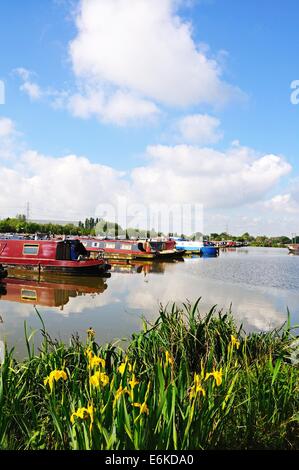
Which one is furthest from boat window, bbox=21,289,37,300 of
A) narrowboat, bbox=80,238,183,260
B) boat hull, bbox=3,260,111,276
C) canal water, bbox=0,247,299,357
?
narrowboat, bbox=80,238,183,260

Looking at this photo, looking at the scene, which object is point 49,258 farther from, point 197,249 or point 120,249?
point 197,249

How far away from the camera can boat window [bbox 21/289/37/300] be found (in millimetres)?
14670

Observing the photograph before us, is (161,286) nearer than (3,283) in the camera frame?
No

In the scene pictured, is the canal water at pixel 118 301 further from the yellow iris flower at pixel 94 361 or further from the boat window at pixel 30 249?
the yellow iris flower at pixel 94 361

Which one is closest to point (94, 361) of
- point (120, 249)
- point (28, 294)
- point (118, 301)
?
point (118, 301)

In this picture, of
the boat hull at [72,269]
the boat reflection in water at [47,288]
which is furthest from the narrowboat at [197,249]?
the boat hull at [72,269]

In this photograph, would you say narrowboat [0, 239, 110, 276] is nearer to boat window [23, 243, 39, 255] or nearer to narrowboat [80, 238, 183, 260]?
boat window [23, 243, 39, 255]

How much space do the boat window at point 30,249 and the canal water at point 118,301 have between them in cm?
329

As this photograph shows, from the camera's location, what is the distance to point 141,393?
8.43 feet
